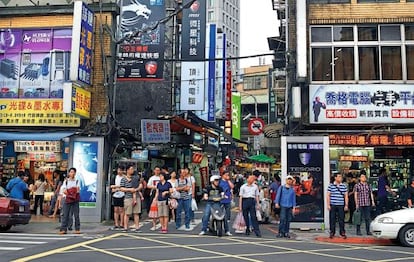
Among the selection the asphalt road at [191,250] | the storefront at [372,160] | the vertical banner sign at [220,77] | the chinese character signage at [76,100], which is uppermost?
the vertical banner sign at [220,77]

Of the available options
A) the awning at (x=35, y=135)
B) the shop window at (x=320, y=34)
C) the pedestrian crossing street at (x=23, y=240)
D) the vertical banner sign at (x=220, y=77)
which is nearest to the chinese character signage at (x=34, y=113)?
the awning at (x=35, y=135)

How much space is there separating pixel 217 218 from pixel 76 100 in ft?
20.1

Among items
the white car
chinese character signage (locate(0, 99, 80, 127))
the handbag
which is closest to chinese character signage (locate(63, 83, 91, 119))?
chinese character signage (locate(0, 99, 80, 127))

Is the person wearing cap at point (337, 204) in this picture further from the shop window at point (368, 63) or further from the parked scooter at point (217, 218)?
the shop window at point (368, 63)

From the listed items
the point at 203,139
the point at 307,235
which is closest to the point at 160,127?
the point at 307,235

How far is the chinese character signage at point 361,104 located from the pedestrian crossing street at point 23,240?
29.3 feet

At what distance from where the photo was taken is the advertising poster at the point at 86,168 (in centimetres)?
1688

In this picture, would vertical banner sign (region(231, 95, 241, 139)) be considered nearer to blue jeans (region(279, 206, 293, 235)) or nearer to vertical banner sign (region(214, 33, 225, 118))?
vertical banner sign (region(214, 33, 225, 118))

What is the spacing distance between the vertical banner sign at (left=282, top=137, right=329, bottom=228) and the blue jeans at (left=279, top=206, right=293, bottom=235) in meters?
1.90

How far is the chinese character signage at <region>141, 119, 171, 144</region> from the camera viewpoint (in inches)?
770

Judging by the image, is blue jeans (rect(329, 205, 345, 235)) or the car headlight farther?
blue jeans (rect(329, 205, 345, 235))

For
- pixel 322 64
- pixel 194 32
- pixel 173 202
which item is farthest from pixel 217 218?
pixel 194 32

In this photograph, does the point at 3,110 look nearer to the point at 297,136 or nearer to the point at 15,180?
the point at 15,180

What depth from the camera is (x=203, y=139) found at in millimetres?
31594
